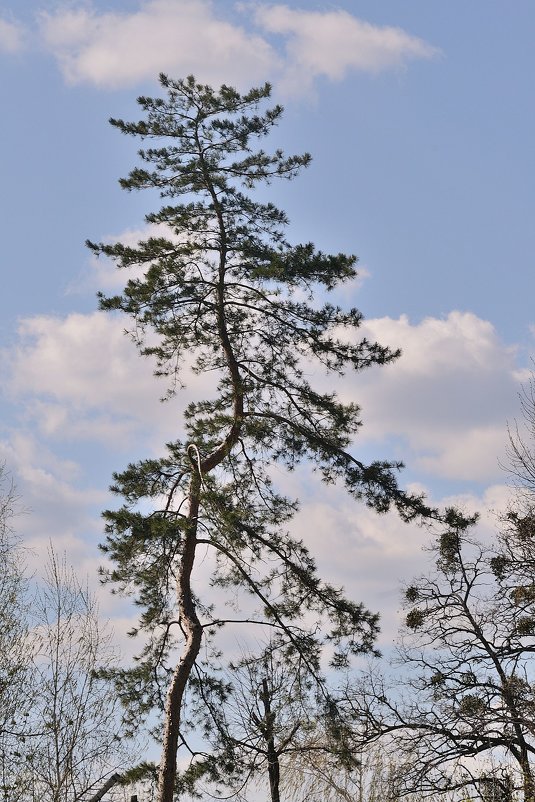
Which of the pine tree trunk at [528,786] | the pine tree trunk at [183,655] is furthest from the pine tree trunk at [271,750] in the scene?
the pine tree trunk at [183,655]

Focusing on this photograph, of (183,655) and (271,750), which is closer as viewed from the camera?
(183,655)

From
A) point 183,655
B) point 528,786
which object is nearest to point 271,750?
point 528,786

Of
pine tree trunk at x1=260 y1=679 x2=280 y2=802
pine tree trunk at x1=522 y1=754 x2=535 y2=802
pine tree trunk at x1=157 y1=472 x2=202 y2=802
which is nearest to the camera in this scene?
pine tree trunk at x1=157 y1=472 x2=202 y2=802

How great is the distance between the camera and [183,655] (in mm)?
11180

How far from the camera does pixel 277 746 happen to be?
17.2 meters

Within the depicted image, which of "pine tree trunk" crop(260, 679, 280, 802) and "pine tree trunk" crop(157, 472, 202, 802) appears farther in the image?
"pine tree trunk" crop(260, 679, 280, 802)

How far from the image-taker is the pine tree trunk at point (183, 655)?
10.7 m

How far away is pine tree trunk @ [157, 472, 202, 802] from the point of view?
1072 cm

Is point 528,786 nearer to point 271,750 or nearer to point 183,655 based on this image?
point 271,750

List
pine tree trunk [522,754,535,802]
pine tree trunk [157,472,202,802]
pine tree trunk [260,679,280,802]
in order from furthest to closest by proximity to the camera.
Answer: pine tree trunk [260,679,280,802] < pine tree trunk [522,754,535,802] < pine tree trunk [157,472,202,802]

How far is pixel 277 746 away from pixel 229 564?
23.1 ft

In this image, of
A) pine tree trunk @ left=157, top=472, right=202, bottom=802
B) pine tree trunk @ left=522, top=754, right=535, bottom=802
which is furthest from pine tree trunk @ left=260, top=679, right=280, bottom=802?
pine tree trunk @ left=157, top=472, right=202, bottom=802

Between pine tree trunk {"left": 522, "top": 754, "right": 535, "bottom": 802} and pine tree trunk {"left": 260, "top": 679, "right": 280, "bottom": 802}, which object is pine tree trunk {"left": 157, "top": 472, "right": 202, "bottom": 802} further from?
pine tree trunk {"left": 260, "top": 679, "right": 280, "bottom": 802}

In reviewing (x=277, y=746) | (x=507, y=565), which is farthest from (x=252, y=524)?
(x=277, y=746)
